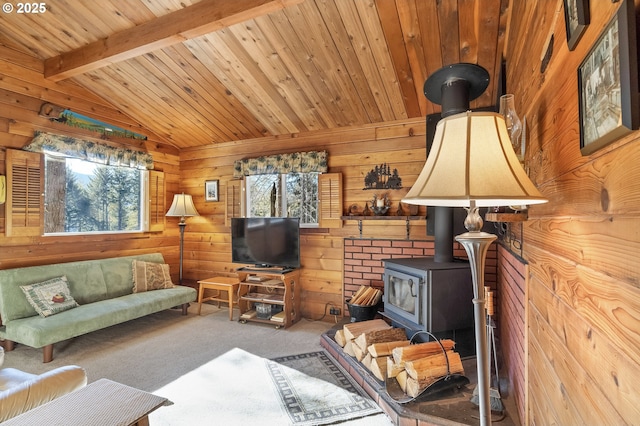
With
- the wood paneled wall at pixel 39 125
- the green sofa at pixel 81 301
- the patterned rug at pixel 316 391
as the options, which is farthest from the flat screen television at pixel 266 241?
the wood paneled wall at pixel 39 125

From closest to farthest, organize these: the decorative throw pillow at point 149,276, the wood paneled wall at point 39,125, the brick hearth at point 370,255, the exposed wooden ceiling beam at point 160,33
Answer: the exposed wooden ceiling beam at point 160,33 → the wood paneled wall at point 39,125 → the brick hearth at point 370,255 → the decorative throw pillow at point 149,276

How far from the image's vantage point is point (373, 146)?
387 centimetres

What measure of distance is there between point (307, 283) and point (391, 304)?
1.49 meters

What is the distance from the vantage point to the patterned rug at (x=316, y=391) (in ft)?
7.13

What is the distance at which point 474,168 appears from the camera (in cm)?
87

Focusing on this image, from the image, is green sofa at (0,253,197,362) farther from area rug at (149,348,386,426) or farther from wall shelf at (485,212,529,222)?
wall shelf at (485,212,529,222)

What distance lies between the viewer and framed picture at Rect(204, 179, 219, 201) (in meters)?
4.91

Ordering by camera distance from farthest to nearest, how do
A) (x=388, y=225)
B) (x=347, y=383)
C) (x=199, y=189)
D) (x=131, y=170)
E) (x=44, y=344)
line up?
(x=199, y=189) → (x=131, y=170) → (x=388, y=225) → (x=44, y=344) → (x=347, y=383)

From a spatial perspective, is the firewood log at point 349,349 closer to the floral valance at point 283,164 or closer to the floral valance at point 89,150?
the floral valance at point 283,164

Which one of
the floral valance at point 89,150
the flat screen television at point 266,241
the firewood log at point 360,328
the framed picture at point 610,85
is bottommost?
the firewood log at point 360,328

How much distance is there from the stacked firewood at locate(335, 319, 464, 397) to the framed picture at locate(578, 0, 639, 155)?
1.76 m

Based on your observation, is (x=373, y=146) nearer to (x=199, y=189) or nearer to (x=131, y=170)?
(x=199, y=189)

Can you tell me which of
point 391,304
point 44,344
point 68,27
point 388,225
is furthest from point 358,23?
point 44,344

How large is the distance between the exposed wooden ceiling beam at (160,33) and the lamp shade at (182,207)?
1906 millimetres
